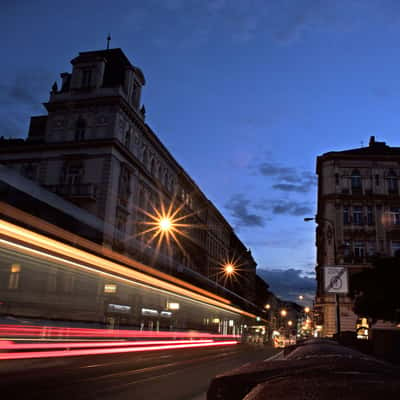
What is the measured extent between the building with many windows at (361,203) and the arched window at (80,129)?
104 feet

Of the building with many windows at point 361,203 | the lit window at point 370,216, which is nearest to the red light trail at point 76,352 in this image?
the building with many windows at point 361,203

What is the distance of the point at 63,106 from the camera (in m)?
40.5

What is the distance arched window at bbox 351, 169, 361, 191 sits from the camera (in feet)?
195

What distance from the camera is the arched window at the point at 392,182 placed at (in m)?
59.1

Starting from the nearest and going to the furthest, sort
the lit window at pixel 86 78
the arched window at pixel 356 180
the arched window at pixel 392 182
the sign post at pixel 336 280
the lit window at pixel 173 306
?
the sign post at pixel 336 280
the lit window at pixel 173 306
the lit window at pixel 86 78
the arched window at pixel 392 182
the arched window at pixel 356 180

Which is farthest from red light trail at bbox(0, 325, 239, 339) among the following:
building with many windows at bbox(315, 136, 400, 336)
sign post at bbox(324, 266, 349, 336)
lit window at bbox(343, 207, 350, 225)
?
lit window at bbox(343, 207, 350, 225)

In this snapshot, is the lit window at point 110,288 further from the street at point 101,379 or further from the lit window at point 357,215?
the lit window at point 357,215

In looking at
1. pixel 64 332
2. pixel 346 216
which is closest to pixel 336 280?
pixel 64 332

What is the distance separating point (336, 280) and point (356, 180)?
4880cm

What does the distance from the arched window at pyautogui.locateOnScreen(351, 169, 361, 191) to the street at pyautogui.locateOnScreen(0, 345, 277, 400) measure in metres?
47.0

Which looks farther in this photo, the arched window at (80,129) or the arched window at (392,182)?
the arched window at (392,182)

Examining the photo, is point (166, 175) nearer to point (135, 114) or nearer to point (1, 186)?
point (135, 114)

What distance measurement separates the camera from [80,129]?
39.9 meters

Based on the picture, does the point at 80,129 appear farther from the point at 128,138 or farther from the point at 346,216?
the point at 346,216
